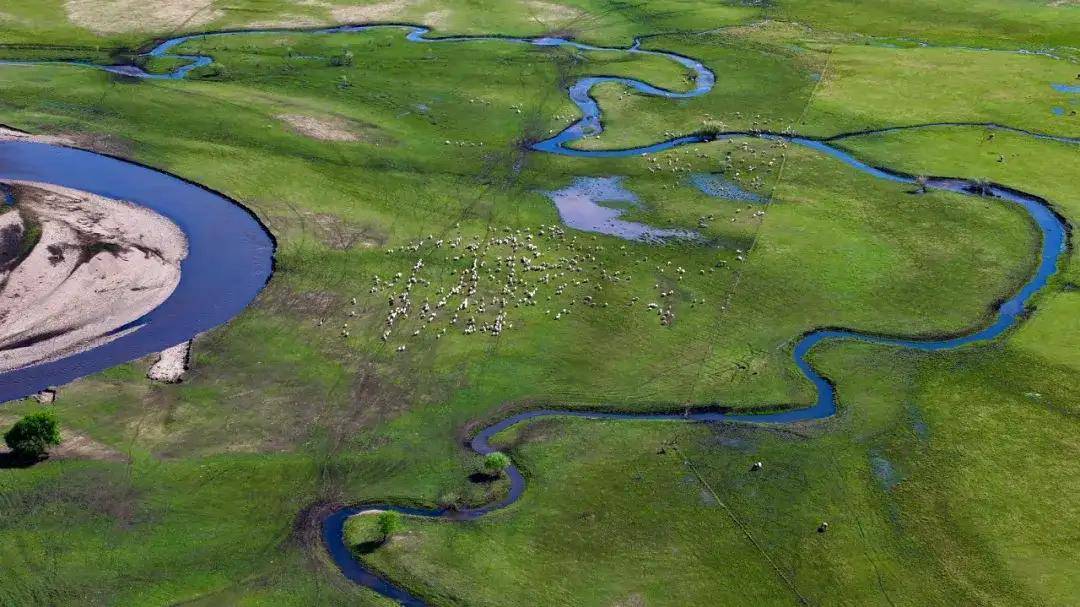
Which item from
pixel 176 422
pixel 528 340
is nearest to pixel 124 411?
pixel 176 422

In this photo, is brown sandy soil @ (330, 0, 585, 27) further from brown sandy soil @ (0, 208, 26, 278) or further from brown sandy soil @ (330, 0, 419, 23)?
brown sandy soil @ (0, 208, 26, 278)

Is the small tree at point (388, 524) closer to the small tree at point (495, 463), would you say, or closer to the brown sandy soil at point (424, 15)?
the small tree at point (495, 463)

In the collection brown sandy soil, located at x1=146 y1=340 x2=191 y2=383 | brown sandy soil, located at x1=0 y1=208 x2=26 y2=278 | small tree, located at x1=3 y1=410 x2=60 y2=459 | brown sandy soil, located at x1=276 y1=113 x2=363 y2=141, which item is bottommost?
brown sandy soil, located at x1=146 y1=340 x2=191 y2=383

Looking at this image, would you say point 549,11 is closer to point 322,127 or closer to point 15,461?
point 322,127

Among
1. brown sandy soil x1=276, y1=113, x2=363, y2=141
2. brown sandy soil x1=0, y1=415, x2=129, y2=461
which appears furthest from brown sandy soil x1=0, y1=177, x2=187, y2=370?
brown sandy soil x1=276, y1=113, x2=363, y2=141

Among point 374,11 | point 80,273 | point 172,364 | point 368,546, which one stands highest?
point 374,11

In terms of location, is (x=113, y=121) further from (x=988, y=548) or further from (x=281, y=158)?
(x=988, y=548)

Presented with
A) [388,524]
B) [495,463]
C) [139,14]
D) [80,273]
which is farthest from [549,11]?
[388,524]
